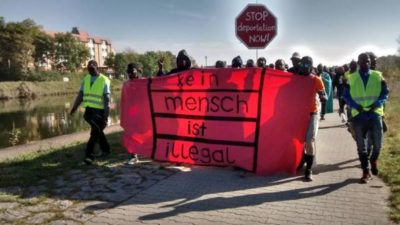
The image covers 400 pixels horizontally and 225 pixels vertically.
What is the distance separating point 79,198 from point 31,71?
8164 centimetres

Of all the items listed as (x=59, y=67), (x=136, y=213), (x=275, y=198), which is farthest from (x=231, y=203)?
(x=59, y=67)

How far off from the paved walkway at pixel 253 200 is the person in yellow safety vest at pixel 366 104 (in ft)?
1.78

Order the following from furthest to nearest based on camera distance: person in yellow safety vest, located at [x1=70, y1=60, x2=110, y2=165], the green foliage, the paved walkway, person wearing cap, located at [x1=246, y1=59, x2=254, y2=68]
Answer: the green foliage, person wearing cap, located at [x1=246, y1=59, x2=254, y2=68], person in yellow safety vest, located at [x1=70, y1=60, x2=110, y2=165], the paved walkway

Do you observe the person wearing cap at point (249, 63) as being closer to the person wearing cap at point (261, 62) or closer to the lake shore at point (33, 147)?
the person wearing cap at point (261, 62)

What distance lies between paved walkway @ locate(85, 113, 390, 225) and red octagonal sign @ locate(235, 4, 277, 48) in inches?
122

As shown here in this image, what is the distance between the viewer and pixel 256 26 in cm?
991

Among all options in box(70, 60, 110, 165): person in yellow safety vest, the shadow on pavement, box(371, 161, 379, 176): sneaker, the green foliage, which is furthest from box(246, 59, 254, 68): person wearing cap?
the green foliage

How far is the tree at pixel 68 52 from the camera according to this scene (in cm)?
9044

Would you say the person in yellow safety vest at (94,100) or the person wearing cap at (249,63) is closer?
the person in yellow safety vest at (94,100)

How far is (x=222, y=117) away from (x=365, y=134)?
2.40 m

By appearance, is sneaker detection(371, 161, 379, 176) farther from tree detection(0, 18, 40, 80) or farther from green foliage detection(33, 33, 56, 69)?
green foliage detection(33, 33, 56, 69)

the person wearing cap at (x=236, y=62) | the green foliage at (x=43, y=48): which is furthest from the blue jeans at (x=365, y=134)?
the green foliage at (x=43, y=48)

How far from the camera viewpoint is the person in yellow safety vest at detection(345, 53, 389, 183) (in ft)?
23.7

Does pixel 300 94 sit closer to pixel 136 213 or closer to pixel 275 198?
pixel 275 198
